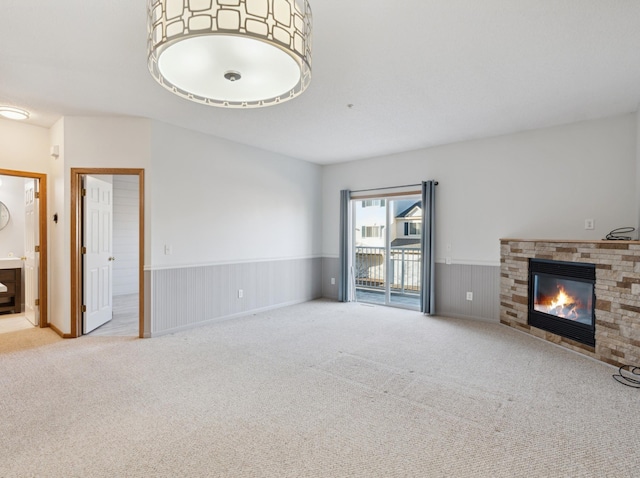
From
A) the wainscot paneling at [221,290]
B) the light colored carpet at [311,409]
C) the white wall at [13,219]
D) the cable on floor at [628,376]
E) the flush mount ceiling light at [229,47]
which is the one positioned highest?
the flush mount ceiling light at [229,47]

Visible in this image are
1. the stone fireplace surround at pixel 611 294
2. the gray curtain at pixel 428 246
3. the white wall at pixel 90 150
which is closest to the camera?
the stone fireplace surround at pixel 611 294

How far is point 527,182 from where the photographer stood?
14.8 feet

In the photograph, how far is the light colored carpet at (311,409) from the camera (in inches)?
73.9

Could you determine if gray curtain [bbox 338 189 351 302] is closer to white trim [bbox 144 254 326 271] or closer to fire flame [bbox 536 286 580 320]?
white trim [bbox 144 254 326 271]

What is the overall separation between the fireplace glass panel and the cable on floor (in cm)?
54

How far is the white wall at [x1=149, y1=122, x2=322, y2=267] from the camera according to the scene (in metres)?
4.29

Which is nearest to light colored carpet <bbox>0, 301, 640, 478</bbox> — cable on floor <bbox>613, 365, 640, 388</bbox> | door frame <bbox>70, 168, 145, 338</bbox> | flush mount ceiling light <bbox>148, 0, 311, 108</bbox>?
cable on floor <bbox>613, 365, 640, 388</bbox>

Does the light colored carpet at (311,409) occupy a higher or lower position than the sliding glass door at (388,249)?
lower

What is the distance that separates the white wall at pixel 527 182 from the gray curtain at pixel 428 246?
0.14 metres

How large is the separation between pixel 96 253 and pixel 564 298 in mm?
5811

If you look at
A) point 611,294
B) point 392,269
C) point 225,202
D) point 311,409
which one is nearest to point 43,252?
point 225,202

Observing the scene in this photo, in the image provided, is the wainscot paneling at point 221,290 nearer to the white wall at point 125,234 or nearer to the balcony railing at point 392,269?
the balcony railing at point 392,269

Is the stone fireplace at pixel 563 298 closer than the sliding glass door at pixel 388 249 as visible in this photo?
Yes

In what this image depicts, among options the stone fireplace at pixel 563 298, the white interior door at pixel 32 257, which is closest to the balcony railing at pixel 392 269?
the stone fireplace at pixel 563 298
